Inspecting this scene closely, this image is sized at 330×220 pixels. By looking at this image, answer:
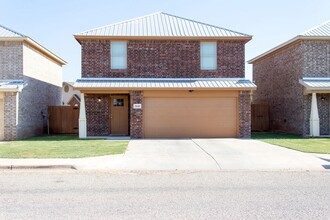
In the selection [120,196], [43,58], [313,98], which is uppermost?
[43,58]

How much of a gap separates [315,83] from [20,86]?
16.7 metres

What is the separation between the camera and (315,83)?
1988 cm

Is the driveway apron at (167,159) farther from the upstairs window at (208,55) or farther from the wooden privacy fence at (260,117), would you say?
the wooden privacy fence at (260,117)

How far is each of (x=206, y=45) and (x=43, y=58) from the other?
37.0 ft

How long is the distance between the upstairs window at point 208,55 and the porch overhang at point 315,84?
528 centimetres

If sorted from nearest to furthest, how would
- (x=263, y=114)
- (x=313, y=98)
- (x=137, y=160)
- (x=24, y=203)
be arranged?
(x=24, y=203) → (x=137, y=160) → (x=313, y=98) → (x=263, y=114)

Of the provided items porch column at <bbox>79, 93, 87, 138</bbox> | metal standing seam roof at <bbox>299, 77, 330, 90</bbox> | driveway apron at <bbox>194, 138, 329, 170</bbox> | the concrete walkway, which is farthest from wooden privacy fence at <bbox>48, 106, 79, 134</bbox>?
metal standing seam roof at <bbox>299, 77, 330, 90</bbox>

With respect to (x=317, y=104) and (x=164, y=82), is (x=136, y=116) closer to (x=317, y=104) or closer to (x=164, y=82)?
(x=164, y=82)

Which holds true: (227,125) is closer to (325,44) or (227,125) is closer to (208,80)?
(208,80)

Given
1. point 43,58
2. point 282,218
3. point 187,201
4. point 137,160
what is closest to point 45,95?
point 43,58

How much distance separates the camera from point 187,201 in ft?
21.7

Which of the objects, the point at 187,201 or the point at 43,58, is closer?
the point at 187,201

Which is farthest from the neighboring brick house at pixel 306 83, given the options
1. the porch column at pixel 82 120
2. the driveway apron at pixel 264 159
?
the porch column at pixel 82 120

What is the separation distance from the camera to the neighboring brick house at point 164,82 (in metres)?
19.8
